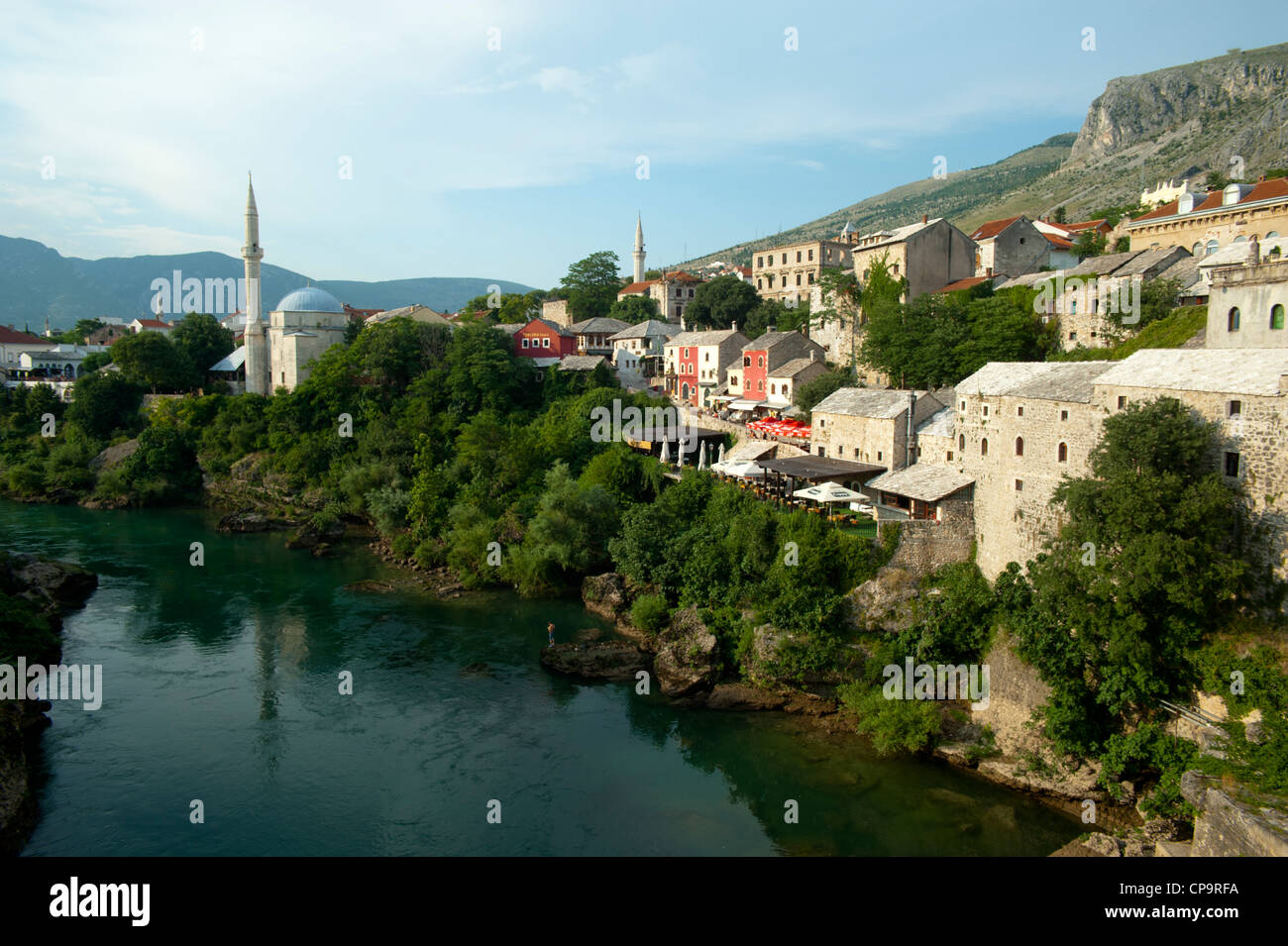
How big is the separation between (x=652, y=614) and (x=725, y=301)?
30577mm

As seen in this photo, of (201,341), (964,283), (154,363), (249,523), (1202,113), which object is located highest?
(1202,113)

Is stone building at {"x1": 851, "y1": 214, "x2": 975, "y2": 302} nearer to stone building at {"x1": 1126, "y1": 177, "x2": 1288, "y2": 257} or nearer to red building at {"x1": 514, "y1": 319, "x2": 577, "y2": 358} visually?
stone building at {"x1": 1126, "y1": 177, "x2": 1288, "y2": 257}

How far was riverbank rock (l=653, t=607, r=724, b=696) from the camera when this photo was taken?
22.3m

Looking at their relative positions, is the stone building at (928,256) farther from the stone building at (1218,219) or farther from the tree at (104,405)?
the tree at (104,405)

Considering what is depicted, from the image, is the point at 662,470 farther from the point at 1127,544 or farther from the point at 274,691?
the point at 1127,544

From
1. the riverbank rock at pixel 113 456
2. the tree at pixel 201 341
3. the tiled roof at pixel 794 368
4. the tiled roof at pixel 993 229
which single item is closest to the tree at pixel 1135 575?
the tiled roof at pixel 794 368

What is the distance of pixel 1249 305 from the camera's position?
18.8 metres

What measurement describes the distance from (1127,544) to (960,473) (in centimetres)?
741

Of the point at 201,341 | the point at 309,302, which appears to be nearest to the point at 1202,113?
the point at 309,302

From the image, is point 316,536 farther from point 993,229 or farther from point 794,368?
point 993,229

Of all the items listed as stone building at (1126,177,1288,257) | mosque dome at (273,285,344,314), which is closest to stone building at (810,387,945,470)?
stone building at (1126,177,1288,257)

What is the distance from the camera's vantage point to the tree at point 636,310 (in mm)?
60094

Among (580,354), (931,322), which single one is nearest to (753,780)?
(931,322)

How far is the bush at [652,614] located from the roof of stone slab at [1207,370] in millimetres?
13727
